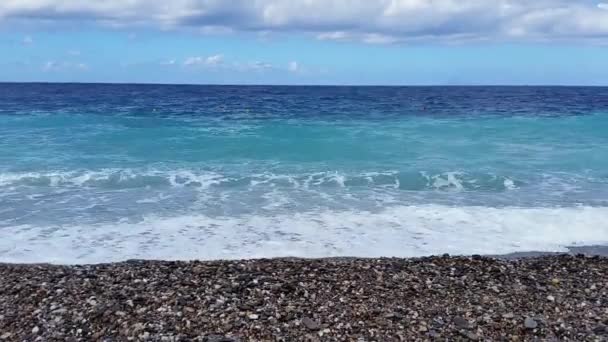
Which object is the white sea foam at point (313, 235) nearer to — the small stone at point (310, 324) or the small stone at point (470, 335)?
the small stone at point (310, 324)

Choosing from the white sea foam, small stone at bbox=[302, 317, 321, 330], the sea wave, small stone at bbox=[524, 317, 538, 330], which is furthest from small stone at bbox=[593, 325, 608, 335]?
the sea wave

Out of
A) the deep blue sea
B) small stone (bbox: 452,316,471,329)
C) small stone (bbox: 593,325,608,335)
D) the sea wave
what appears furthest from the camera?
the sea wave

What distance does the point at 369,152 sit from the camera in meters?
19.9

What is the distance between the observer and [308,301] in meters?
6.16

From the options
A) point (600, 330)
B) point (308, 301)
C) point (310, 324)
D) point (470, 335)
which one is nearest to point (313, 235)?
point (308, 301)

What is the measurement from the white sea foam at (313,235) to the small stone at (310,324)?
107 inches

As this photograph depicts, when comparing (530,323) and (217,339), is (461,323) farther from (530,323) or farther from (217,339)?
(217,339)

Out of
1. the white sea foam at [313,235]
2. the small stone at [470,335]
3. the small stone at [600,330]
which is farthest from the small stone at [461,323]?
the white sea foam at [313,235]

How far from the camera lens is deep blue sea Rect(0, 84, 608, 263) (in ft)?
29.6

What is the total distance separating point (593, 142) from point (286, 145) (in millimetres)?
12443

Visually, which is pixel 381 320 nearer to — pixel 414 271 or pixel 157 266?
pixel 414 271

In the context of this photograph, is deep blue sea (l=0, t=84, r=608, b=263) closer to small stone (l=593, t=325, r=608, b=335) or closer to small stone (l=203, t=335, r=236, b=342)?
small stone (l=203, t=335, r=236, b=342)

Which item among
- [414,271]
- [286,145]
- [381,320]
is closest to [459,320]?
[381,320]

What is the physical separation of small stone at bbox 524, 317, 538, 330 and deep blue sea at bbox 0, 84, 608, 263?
2.83 meters
